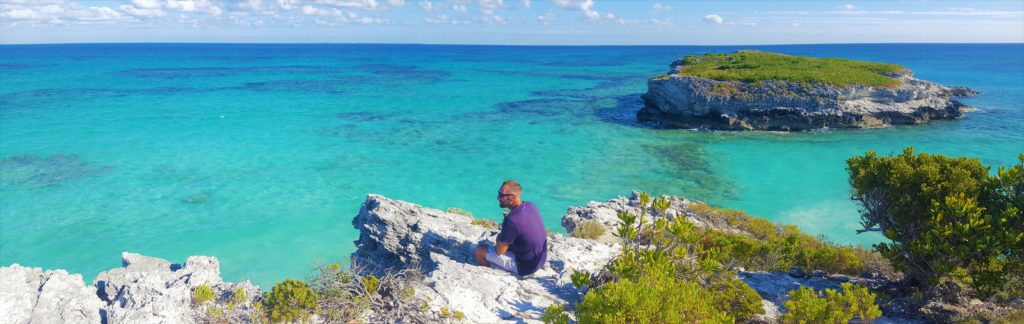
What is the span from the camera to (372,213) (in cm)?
999

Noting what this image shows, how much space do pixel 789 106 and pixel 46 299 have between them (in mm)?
35739

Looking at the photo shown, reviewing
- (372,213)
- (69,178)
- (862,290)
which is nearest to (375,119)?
(69,178)

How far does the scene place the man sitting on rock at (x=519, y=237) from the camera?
22.2 feet

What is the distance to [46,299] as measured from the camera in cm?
654

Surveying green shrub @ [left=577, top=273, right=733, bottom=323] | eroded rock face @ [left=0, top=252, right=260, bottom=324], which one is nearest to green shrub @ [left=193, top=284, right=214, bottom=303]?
eroded rock face @ [left=0, top=252, right=260, bottom=324]

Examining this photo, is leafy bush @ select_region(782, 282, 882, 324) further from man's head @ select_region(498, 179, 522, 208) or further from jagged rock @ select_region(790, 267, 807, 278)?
man's head @ select_region(498, 179, 522, 208)

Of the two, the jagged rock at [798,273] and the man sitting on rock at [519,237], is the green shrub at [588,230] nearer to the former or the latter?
the jagged rock at [798,273]

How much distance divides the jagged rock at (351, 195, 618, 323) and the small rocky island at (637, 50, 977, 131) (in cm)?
2760

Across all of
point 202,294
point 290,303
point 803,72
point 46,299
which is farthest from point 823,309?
point 803,72

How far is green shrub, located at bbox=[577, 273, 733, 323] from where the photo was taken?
4.77m

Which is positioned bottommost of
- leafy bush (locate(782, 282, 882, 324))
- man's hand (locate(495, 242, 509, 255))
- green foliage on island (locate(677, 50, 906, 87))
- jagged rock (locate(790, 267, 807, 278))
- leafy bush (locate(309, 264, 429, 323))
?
jagged rock (locate(790, 267, 807, 278))

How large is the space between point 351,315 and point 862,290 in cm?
557

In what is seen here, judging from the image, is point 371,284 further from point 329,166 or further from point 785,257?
point 329,166

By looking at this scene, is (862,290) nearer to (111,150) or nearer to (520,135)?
(520,135)
